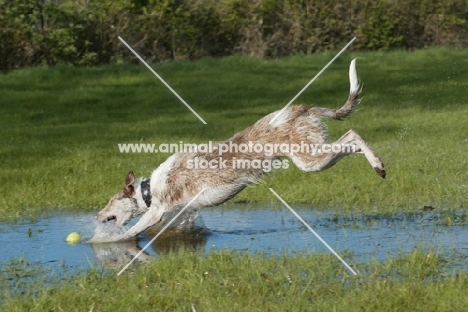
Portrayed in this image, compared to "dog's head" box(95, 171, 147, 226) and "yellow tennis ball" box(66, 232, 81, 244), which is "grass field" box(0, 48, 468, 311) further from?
"dog's head" box(95, 171, 147, 226)

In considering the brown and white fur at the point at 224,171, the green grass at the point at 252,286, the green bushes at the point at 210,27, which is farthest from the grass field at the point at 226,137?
the green bushes at the point at 210,27

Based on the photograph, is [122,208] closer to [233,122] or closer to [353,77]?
[353,77]

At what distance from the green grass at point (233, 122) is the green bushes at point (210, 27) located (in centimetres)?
103

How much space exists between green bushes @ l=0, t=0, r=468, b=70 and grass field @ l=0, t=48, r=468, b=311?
1103mm

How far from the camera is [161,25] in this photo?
21.3 meters

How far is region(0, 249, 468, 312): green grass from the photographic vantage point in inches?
230

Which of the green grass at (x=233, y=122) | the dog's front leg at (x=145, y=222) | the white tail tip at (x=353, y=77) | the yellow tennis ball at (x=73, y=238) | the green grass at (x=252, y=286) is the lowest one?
the green grass at (x=233, y=122)

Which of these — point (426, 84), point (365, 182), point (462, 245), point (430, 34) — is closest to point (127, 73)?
point (426, 84)

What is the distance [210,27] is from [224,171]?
13.7 m

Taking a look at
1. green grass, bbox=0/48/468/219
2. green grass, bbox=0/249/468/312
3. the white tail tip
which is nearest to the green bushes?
green grass, bbox=0/48/468/219

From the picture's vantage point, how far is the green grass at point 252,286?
19.2 feet

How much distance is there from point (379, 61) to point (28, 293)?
602 inches

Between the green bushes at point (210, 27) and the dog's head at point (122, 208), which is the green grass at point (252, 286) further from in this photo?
the green bushes at point (210, 27)

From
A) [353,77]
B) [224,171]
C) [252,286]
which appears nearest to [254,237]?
[224,171]
